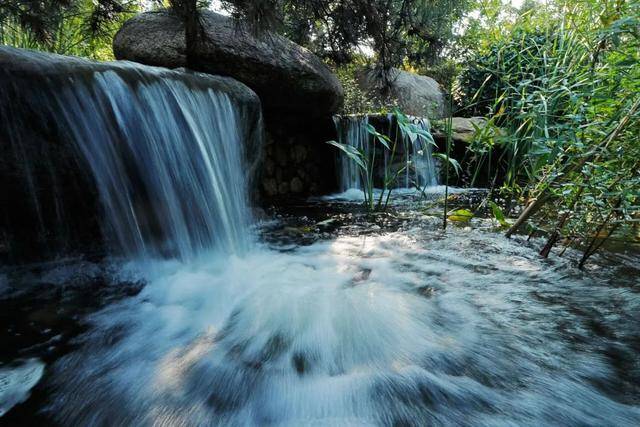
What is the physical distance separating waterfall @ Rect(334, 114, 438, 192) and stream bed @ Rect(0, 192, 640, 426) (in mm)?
4058

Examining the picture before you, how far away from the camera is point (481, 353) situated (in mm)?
1425

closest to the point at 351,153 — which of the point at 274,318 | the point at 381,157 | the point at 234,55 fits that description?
the point at 234,55

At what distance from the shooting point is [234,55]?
4.46m

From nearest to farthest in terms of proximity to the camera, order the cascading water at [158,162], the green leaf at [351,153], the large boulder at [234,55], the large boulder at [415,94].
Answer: the cascading water at [158,162]
the green leaf at [351,153]
the large boulder at [234,55]
the large boulder at [415,94]

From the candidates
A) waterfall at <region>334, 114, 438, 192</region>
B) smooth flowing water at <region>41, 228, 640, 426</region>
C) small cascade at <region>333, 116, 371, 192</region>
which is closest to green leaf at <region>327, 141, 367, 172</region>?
smooth flowing water at <region>41, 228, 640, 426</region>

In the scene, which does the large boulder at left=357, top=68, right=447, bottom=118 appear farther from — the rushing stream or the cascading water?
the rushing stream

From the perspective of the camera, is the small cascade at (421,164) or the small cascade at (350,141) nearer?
the small cascade at (350,141)

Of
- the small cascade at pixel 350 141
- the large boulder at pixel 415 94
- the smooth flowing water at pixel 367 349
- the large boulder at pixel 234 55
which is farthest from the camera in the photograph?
the large boulder at pixel 415 94

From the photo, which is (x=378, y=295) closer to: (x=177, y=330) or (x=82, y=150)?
(x=177, y=330)

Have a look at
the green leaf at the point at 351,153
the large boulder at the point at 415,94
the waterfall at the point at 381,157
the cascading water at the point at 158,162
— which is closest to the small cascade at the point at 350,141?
the waterfall at the point at 381,157

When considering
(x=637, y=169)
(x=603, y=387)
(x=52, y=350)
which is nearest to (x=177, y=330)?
(x=52, y=350)

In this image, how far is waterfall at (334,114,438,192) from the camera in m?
6.33

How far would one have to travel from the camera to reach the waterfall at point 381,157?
20.8ft

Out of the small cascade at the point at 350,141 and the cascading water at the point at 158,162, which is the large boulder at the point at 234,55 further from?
the cascading water at the point at 158,162
